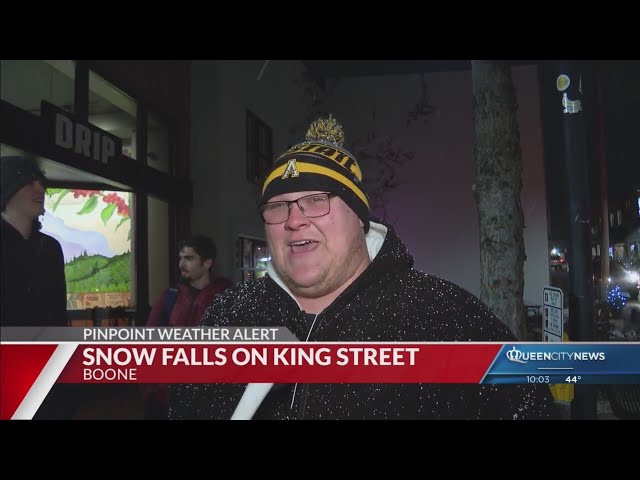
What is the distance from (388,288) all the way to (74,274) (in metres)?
1.39

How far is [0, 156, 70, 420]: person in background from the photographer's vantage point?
8.27ft

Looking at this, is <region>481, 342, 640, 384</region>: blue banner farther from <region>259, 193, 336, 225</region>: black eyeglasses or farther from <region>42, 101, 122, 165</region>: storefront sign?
<region>42, 101, 122, 165</region>: storefront sign

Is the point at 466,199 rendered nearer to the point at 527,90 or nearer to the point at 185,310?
the point at 527,90

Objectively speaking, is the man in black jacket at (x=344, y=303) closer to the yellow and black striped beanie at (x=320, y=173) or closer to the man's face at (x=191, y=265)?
the yellow and black striped beanie at (x=320, y=173)

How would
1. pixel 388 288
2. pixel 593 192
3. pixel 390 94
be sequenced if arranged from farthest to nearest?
pixel 390 94 < pixel 593 192 < pixel 388 288

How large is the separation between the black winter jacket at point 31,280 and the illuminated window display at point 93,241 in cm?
4

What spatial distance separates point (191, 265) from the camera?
270 centimetres

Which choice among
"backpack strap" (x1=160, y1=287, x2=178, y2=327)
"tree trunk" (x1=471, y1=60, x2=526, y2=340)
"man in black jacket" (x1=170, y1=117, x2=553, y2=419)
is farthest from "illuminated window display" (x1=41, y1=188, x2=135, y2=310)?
"tree trunk" (x1=471, y1=60, x2=526, y2=340)

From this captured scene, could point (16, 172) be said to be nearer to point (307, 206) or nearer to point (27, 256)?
point (27, 256)

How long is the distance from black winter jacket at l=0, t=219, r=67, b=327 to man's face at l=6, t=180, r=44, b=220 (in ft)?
0.24

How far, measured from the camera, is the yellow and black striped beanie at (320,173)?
8.18 ft

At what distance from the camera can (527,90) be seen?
2.84 m

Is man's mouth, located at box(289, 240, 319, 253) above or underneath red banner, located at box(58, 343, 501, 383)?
above

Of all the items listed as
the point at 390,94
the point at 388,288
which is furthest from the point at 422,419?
the point at 390,94
